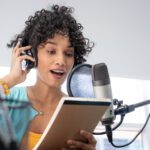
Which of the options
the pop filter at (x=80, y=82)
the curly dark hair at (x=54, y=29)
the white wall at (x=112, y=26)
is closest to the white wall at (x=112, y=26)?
the white wall at (x=112, y=26)

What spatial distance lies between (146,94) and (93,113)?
1644mm

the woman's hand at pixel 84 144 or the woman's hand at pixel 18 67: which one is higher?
the woman's hand at pixel 18 67

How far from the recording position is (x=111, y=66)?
2178 mm

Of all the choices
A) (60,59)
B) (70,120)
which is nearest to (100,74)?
(70,120)

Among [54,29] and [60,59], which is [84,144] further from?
[54,29]

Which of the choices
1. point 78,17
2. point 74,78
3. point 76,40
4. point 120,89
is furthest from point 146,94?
point 74,78

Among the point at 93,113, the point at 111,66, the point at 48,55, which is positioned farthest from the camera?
the point at 111,66

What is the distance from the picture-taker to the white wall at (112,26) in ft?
6.93

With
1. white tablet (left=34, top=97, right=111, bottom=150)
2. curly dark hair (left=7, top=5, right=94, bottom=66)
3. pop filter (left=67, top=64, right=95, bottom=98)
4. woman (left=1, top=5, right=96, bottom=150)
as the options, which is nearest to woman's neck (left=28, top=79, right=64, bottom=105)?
woman (left=1, top=5, right=96, bottom=150)

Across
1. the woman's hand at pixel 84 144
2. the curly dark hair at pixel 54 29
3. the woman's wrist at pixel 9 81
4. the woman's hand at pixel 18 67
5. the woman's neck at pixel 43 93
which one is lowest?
the woman's hand at pixel 84 144

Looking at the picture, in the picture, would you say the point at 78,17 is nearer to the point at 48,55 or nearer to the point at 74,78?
the point at 48,55

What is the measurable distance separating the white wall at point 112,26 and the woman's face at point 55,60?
977mm

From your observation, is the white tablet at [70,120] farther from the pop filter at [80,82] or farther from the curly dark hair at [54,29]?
the curly dark hair at [54,29]

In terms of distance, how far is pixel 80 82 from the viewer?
2.90ft
